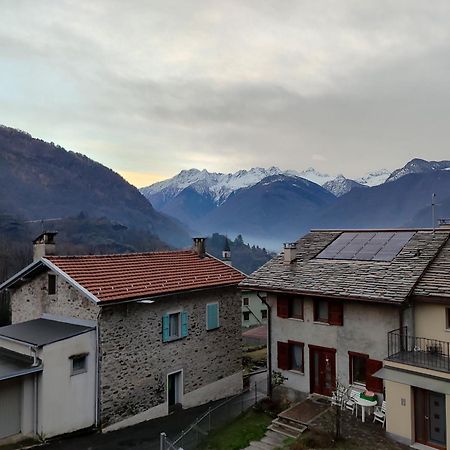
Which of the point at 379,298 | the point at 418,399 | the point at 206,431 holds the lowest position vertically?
the point at 206,431

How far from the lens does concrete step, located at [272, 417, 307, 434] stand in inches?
672

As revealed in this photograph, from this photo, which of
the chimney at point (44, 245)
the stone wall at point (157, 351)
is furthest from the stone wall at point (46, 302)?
the stone wall at point (157, 351)

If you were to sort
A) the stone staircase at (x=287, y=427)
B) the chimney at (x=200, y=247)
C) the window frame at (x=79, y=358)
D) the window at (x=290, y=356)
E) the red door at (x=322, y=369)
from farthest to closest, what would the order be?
the chimney at (x=200, y=247) < the window at (x=290, y=356) < the red door at (x=322, y=369) < the window frame at (x=79, y=358) < the stone staircase at (x=287, y=427)

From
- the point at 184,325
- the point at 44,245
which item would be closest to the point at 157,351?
the point at 184,325

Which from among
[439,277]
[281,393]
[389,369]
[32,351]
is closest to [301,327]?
[281,393]

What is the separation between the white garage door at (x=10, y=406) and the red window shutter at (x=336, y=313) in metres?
12.4

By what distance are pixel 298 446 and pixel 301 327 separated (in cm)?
581

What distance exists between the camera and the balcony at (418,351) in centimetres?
1551

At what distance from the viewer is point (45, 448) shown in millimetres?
16734

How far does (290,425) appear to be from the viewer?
17.5m

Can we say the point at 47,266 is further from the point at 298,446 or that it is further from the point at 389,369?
the point at 389,369

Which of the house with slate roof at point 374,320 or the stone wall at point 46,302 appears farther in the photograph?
the stone wall at point 46,302

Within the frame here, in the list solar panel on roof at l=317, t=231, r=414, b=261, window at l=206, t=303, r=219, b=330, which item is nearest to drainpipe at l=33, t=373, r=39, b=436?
window at l=206, t=303, r=219, b=330

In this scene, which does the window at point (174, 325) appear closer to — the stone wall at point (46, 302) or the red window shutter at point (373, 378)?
the stone wall at point (46, 302)
